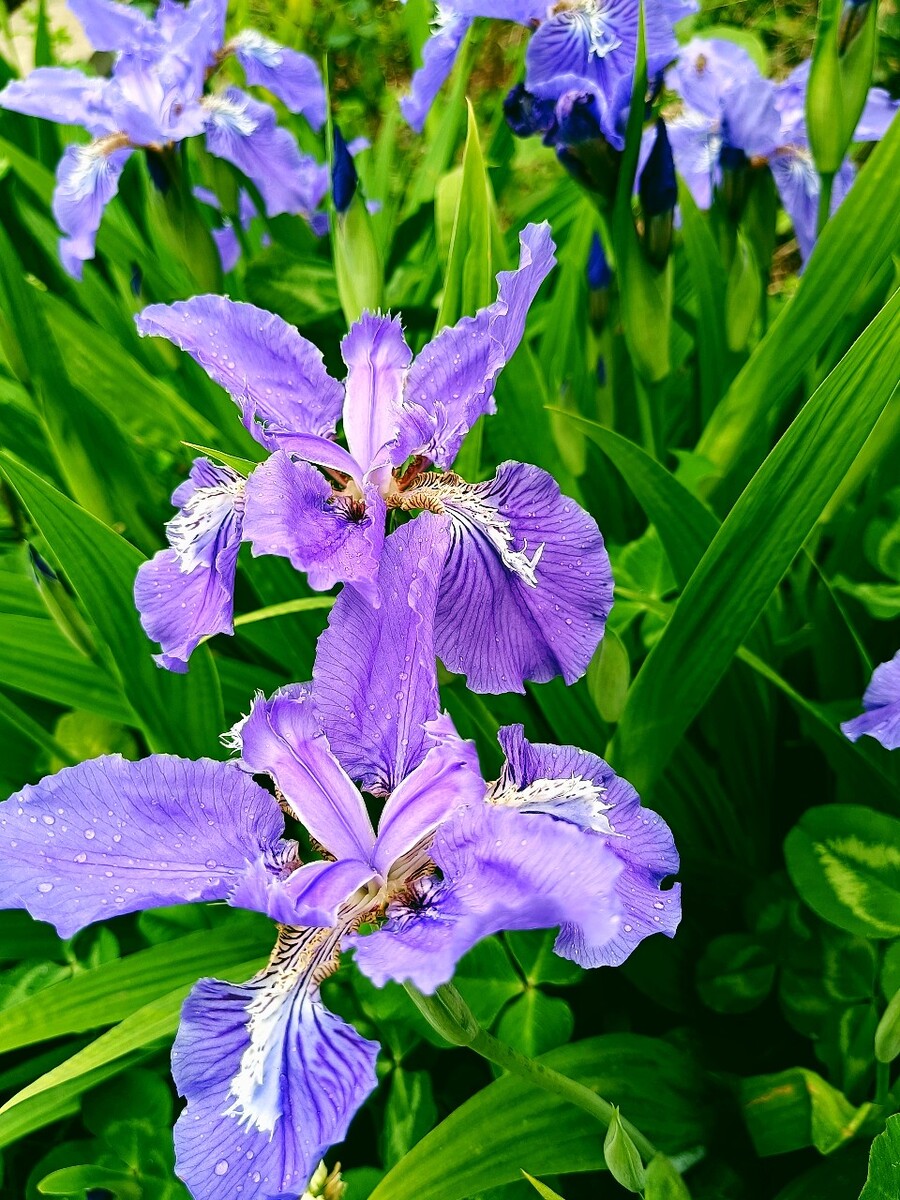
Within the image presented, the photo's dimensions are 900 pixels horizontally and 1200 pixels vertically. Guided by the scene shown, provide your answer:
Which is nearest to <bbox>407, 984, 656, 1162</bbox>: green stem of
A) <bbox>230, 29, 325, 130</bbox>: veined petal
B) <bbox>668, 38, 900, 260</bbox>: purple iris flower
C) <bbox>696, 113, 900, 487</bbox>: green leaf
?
<bbox>696, 113, 900, 487</bbox>: green leaf

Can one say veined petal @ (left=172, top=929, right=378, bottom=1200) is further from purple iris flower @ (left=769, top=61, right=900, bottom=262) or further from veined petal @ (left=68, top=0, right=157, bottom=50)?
veined petal @ (left=68, top=0, right=157, bottom=50)

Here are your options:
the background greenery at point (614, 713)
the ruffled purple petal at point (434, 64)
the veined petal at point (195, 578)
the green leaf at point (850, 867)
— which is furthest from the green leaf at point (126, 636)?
the ruffled purple petal at point (434, 64)

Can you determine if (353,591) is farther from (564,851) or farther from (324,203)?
(324,203)

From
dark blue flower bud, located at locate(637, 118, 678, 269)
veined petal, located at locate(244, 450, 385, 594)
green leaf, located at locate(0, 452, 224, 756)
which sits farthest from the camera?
dark blue flower bud, located at locate(637, 118, 678, 269)

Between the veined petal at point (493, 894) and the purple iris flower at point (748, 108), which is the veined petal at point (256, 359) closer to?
the veined petal at point (493, 894)

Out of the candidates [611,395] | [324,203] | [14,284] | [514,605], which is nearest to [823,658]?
[611,395]
